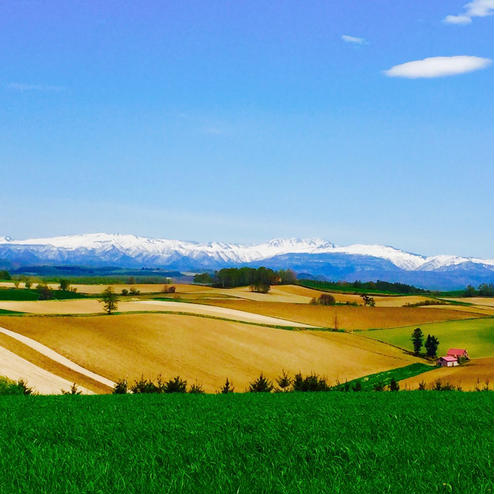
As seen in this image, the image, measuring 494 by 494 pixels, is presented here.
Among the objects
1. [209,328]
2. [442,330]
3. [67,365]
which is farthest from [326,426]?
[442,330]

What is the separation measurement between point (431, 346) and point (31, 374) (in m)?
78.4

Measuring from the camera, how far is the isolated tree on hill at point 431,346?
10656 centimetres

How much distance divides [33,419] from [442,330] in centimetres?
12120

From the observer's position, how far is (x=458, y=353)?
3905 inches

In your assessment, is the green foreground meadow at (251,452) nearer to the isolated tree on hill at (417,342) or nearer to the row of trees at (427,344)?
the row of trees at (427,344)

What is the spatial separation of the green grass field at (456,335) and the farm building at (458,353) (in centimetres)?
279

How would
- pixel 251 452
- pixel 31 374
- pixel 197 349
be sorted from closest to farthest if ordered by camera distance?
pixel 251 452, pixel 31 374, pixel 197 349

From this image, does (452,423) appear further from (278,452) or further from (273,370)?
(273,370)

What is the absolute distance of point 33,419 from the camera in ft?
47.3

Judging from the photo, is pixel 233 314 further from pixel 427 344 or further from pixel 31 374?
pixel 31 374

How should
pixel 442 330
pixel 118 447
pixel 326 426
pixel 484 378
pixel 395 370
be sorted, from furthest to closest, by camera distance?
pixel 442 330 → pixel 395 370 → pixel 484 378 → pixel 326 426 → pixel 118 447

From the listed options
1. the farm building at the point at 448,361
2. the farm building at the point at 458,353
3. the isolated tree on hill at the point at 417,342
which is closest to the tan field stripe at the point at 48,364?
the farm building at the point at 448,361

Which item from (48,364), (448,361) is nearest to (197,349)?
(48,364)

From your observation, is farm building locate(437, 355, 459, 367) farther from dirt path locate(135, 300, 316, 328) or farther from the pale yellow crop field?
dirt path locate(135, 300, 316, 328)
